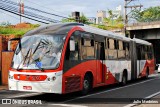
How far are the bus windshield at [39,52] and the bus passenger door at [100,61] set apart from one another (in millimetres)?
3244

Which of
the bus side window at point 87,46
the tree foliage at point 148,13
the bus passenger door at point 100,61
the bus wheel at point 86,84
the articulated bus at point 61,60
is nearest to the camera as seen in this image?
the articulated bus at point 61,60

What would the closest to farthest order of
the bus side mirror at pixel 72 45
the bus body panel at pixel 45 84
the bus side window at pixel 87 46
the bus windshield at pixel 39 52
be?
the bus body panel at pixel 45 84 < the bus windshield at pixel 39 52 < the bus side mirror at pixel 72 45 < the bus side window at pixel 87 46

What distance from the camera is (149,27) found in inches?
1866

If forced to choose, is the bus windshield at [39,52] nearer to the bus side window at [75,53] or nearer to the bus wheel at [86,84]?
the bus side window at [75,53]

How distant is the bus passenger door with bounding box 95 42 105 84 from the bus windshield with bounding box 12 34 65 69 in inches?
128

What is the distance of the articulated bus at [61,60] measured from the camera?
12.7 meters

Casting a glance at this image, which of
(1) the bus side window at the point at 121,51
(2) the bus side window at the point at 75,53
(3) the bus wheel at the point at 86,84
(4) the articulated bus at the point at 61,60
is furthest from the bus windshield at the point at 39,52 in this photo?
(1) the bus side window at the point at 121,51

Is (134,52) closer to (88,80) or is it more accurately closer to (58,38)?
(88,80)

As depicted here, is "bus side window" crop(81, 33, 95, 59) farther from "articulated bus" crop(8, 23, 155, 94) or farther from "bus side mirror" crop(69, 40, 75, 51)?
"bus side mirror" crop(69, 40, 75, 51)

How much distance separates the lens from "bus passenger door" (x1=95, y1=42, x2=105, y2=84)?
53.2ft

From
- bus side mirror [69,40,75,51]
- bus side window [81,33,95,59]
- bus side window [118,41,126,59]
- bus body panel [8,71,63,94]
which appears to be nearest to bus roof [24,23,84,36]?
bus side mirror [69,40,75,51]

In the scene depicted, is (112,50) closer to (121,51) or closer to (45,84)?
(121,51)

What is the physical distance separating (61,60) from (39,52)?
96 centimetres

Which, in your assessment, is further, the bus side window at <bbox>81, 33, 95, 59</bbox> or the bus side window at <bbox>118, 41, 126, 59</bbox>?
the bus side window at <bbox>118, 41, 126, 59</bbox>
